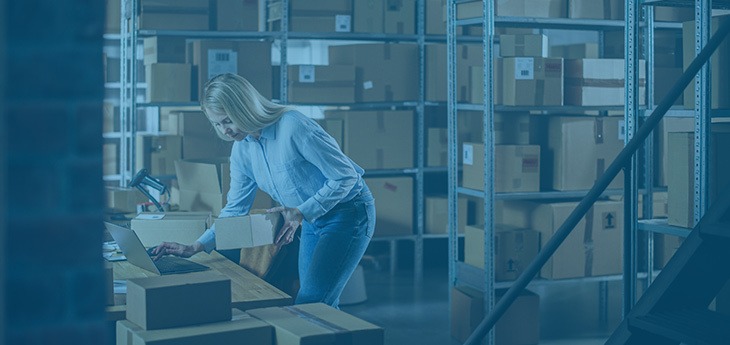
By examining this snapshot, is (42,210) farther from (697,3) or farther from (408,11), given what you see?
(408,11)

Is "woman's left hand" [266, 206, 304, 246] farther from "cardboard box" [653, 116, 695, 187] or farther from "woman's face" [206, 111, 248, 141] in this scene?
"cardboard box" [653, 116, 695, 187]

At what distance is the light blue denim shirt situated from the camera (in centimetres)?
336

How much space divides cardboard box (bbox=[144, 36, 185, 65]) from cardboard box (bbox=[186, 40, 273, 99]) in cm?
10

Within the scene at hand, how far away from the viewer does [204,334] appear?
2203 millimetres

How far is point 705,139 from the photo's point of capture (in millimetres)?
3273

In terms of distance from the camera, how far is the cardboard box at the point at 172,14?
19.7 feet

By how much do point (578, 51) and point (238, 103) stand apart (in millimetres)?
4018

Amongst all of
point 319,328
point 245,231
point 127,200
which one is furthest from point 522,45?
point 319,328

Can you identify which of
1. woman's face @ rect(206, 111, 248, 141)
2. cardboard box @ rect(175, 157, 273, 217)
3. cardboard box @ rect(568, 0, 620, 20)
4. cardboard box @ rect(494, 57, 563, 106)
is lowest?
cardboard box @ rect(175, 157, 273, 217)

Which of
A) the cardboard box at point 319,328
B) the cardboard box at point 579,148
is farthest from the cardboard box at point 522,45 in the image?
the cardboard box at point 319,328

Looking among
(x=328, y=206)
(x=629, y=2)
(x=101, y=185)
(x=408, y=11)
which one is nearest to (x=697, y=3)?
(x=629, y=2)

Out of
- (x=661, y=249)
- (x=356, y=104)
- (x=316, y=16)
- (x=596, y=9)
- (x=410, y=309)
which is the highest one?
(x=316, y=16)

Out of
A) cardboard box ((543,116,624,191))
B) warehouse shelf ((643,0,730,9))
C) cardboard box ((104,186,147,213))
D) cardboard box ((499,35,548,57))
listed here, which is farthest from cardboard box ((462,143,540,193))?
cardboard box ((104,186,147,213))

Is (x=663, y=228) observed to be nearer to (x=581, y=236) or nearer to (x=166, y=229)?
(x=581, y=236)
